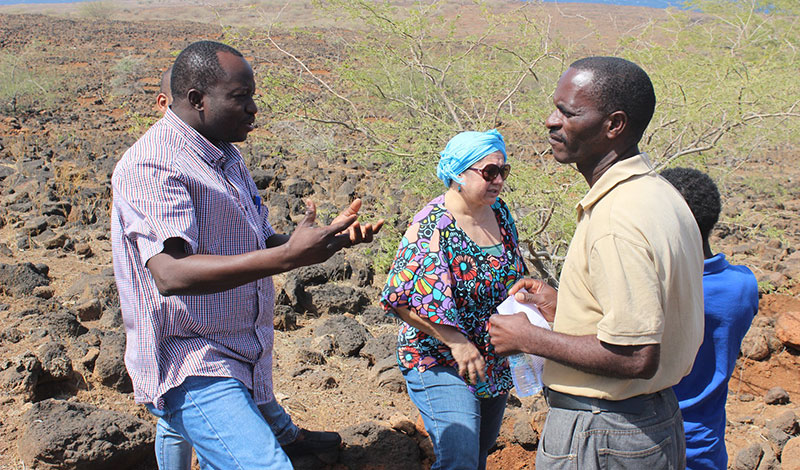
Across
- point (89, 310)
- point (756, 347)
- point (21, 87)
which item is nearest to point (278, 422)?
point (89, 310)

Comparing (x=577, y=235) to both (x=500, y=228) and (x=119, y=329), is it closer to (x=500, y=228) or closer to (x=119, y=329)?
(x=500, y=228)

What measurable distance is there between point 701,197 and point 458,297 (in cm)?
83

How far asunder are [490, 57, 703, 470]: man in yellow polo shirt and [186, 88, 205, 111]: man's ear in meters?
1.01

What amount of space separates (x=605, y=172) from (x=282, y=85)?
488cm

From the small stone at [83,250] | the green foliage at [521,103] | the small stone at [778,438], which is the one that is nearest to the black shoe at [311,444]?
the small stone at [778,438]

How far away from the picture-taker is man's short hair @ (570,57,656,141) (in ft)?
5.43

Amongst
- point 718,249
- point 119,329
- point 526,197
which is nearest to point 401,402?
point 526,197

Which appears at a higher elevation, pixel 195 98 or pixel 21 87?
pixel 195 98

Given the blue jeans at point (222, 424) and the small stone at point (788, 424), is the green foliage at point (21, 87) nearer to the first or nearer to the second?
the blue jeans at point (222, 424)

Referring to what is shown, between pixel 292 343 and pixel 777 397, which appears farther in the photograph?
pixel 292 343

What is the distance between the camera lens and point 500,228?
2.58 m

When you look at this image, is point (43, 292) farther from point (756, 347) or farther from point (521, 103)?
point (756, 347)

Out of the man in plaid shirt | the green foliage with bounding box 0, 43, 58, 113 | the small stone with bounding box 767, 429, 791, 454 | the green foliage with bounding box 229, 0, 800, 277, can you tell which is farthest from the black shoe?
the green foliage with bounding box 0, 43, 58, 113

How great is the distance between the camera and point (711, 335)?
7.16 ft
